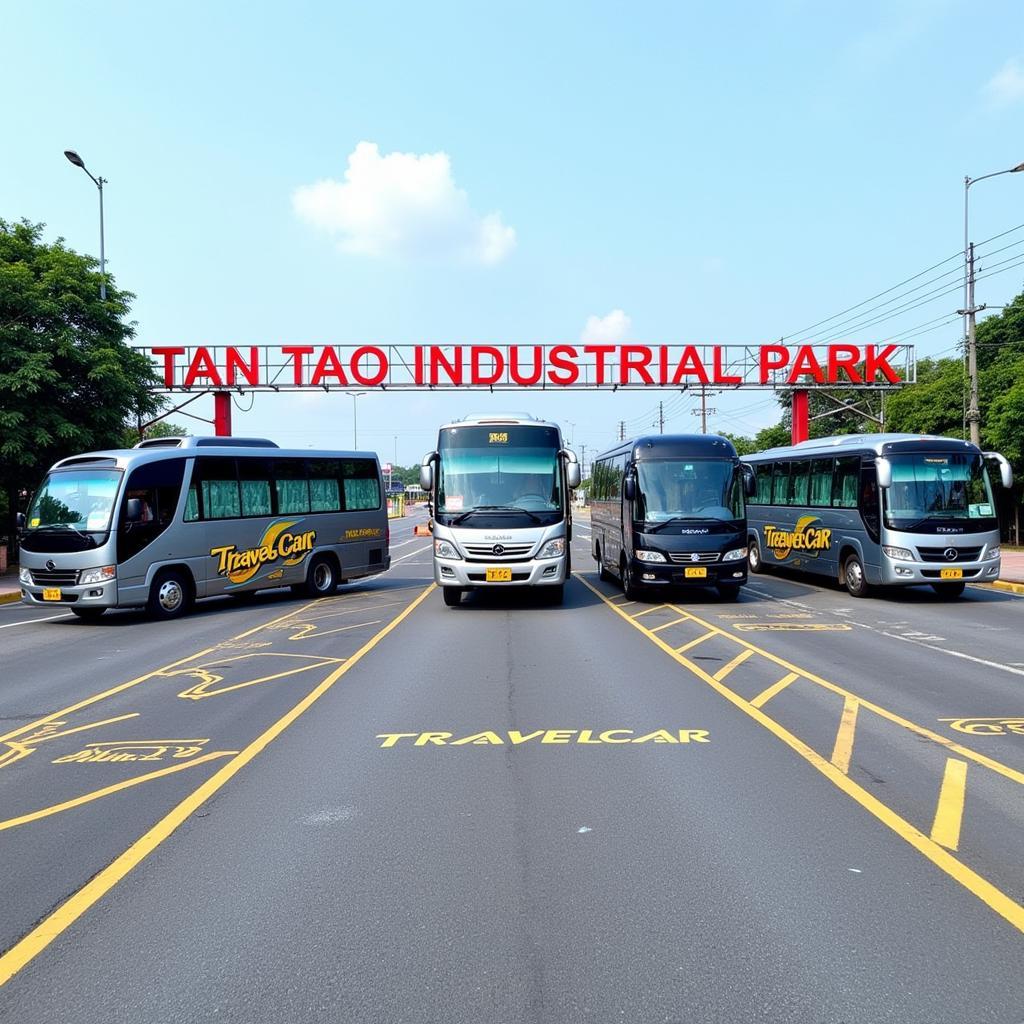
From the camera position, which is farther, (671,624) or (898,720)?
(671,624)

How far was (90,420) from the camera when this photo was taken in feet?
80.3

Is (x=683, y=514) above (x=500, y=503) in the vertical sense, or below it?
below

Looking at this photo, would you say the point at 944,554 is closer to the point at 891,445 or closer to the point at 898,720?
the point at 891,445

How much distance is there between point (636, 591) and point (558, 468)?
10.2ft

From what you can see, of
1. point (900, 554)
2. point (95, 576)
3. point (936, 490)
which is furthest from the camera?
point (936, 490)

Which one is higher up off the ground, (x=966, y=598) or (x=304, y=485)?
(x=304, y=485)

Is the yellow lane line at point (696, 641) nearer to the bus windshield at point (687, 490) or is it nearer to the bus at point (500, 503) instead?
the bus at point (500, 503)

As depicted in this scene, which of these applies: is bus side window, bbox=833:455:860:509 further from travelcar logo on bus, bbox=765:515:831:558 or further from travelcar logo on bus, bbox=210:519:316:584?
travelcar logo on bus, bbox=210:519:316:584

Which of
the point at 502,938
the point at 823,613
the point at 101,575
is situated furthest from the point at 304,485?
the point at 502,938

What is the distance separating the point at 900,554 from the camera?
16.8 meters

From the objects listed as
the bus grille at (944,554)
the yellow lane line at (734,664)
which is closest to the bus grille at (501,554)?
the yellow lane line at (734,664)

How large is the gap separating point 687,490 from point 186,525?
9112 millimetres

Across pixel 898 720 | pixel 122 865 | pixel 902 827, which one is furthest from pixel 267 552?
pixel 902 827

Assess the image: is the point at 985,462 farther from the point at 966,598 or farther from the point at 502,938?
the point at 502,938
